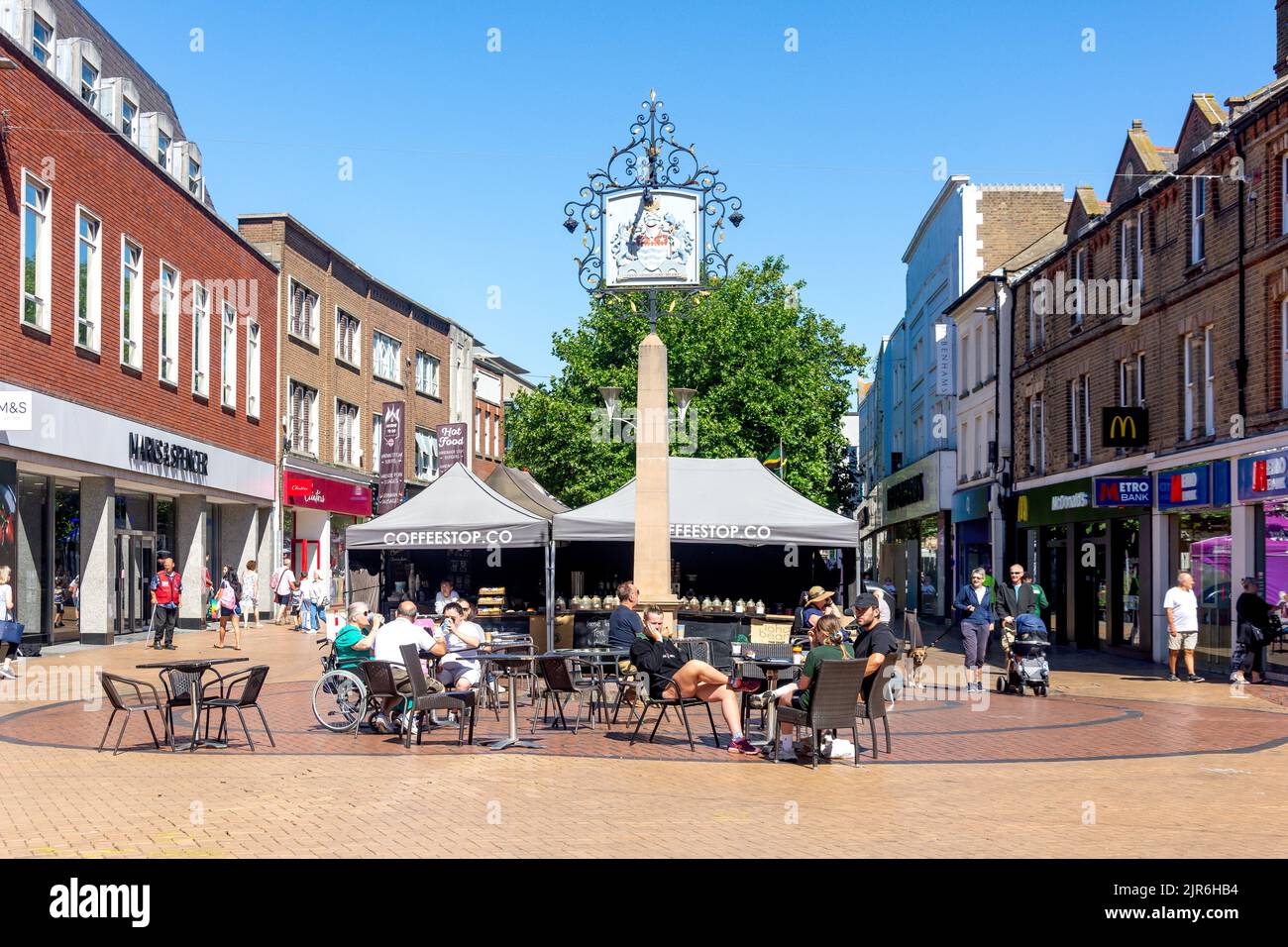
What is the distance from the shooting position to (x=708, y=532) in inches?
842

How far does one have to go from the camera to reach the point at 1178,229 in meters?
27.0

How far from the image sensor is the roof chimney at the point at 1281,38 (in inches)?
1003

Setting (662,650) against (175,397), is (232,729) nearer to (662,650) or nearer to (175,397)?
(662,650)

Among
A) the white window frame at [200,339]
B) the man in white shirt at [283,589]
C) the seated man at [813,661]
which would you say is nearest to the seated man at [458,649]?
the seated man at [813,661]

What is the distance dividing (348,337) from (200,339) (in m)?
16.0

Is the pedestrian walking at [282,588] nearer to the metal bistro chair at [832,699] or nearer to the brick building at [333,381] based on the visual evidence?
the brick building at [333,381]

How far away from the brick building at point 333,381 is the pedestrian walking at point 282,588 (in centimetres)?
293

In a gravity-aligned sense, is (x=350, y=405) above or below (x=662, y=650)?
above

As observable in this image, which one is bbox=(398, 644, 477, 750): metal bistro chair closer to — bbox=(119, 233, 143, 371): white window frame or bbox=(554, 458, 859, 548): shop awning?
bbox=(554, 458, 859, 548): shop awning

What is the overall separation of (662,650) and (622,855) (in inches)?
237

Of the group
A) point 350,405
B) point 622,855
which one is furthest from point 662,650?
point 350,405

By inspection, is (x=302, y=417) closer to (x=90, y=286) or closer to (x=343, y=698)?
(x=90, y=286)

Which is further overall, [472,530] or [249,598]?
[249,598]

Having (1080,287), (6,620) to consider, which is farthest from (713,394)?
(6,620)
